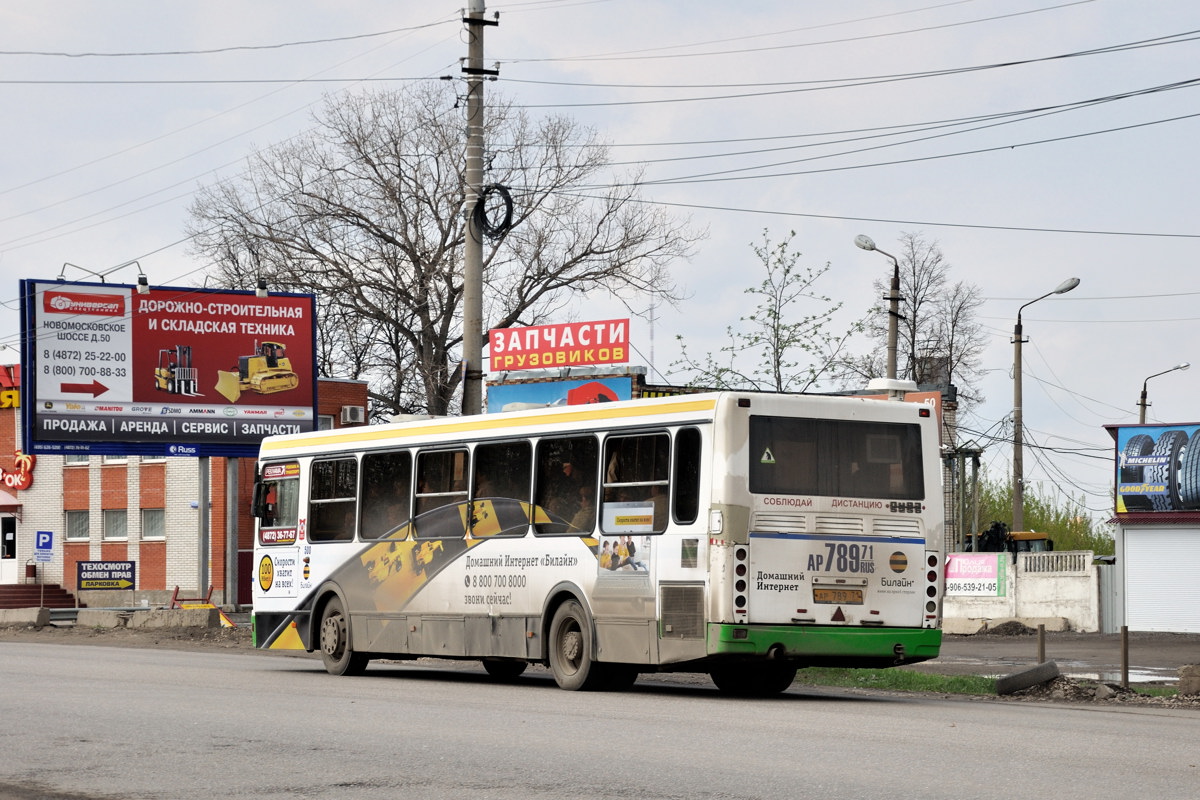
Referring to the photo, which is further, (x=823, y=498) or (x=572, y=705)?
(x=823, y=498)

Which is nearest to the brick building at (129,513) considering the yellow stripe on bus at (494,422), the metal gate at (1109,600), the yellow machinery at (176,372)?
the yellow machinery at (176,372)

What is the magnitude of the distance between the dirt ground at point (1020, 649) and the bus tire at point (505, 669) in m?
1.79

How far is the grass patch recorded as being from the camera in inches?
773

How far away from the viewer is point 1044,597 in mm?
42281

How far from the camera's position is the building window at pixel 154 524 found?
56188 mm

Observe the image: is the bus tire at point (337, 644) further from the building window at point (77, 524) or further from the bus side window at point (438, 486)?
the building window at point (77, 524)

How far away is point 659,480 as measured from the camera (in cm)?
1698

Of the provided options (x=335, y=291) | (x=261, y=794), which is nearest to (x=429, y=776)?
(x=261, y=794)

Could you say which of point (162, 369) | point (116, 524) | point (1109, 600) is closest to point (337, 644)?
point (162, 369)

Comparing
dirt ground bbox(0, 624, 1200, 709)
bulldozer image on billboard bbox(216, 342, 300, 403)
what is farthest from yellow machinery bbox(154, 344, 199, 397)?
dirt ground bbox(0, 624, 1200, 709)

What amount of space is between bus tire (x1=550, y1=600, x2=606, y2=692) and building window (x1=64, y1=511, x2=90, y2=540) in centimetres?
4389

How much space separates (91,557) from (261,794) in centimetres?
5129

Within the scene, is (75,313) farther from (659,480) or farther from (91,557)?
(659,480)

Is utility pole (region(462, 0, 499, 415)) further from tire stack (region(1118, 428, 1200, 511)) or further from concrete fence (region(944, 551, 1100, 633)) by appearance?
tire stack (region(1118, 428, 1200, 511))
